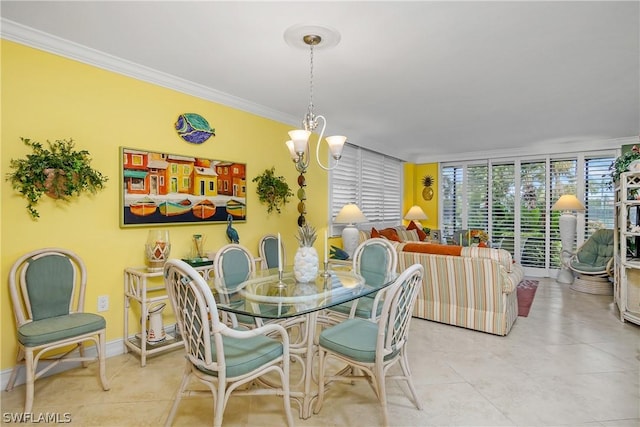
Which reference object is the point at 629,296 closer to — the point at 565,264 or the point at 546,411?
the point at 565,264

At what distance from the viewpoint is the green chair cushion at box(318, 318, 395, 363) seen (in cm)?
193

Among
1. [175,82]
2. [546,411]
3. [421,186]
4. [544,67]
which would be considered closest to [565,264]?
[421,186]

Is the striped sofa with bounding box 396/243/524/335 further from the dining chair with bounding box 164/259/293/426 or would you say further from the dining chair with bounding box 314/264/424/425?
the dining chair with bounding box 164/259/293/426

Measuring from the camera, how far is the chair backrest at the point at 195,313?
165cm

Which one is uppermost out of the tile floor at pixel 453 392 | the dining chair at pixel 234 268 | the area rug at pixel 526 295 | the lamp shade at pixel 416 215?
the lamp shade at pixel 416 215

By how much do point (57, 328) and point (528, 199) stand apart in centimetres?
707

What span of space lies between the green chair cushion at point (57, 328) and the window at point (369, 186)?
10.9 ft

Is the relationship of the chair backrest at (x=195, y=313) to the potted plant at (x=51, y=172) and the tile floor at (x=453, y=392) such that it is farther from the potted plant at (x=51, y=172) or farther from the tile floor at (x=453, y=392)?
the potted plant at (x=51, y=172)

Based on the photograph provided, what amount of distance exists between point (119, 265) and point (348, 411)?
213 centimetres

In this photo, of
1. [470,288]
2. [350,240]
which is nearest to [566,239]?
[470,288]

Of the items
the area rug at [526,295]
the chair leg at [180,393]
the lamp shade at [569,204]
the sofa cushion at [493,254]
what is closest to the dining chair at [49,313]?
the chair leg at [180,393]

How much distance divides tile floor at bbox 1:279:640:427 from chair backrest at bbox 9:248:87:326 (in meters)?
0.52

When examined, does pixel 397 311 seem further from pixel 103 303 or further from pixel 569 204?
pixel 569 204

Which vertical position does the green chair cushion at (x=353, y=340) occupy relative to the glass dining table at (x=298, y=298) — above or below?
below
